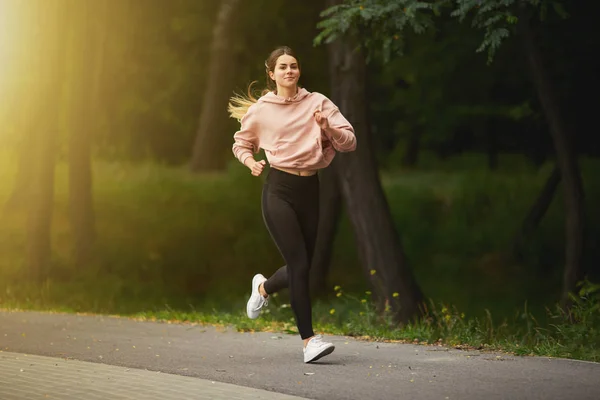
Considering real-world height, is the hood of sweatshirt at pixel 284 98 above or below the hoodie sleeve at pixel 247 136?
above

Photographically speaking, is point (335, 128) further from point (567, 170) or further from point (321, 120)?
point (567, 170)

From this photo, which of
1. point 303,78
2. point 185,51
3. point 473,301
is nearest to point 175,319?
point 473,301

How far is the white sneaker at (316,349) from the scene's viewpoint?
8.74 m

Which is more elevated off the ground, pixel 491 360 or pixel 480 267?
pixel 491 360

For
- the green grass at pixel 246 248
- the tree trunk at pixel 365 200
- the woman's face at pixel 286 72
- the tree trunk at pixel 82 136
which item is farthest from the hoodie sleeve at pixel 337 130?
the tree trunk at pixel 82 136

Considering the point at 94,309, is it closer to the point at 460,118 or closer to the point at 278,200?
the point at 278,200

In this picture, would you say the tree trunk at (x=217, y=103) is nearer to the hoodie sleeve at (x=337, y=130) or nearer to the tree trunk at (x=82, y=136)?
the tree trunk at (x=82, y=136)

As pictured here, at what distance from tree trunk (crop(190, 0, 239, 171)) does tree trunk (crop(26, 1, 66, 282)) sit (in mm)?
8309

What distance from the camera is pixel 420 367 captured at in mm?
8570

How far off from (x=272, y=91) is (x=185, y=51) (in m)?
25.7

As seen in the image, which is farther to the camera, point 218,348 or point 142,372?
point 218,348

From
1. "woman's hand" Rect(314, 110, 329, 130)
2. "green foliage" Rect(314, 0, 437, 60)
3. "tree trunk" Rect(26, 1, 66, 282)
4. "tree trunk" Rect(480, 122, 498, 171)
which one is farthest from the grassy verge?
"tree trunk" Rect(480, 122, 498, 171)

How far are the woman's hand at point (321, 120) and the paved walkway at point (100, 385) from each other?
1.87 metres

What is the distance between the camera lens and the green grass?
2022 centimetres
